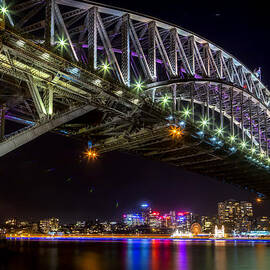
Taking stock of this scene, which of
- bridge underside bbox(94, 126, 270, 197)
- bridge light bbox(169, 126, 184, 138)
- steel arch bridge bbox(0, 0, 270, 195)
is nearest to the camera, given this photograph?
steel arch bridge bbox(0, 0, 270, 195)

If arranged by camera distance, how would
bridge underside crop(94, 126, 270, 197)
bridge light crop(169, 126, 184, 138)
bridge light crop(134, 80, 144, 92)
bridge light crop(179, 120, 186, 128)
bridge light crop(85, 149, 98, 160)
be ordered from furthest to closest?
bridge light crop(85, 149, 98, 160) < bridge underside crop(94, 126, 270, 197) < bridge light crop(179, 120, 186, 128) < bridge light crop(169, 126, 184, 138) < bridge light crop(134, 80, 144, 92)

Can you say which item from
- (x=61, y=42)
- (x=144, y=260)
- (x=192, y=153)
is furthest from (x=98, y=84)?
(x=192, y=153)

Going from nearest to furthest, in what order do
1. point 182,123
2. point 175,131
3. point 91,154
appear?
1. point 175,131
2. point 182,123
3. point 91,154

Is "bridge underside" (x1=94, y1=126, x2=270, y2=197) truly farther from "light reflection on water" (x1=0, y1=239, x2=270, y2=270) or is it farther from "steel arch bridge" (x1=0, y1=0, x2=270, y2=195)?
"light reflection on water" (x1=0, y1=239, x2=270, y2=270)

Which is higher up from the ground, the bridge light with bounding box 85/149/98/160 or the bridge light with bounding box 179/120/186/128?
the bridge light with bounding box 179/120/186/128

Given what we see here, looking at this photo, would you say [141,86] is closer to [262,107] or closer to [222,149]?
[222,149]

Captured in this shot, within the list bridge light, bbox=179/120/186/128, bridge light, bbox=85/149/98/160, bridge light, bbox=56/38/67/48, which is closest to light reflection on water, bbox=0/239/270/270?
bridge light, bbox=85/149/98/160

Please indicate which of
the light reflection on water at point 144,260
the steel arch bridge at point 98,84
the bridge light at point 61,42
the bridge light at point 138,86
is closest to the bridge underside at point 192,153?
the steel arch bridge at point 98,84

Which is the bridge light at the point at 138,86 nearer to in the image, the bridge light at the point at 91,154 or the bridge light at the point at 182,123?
the bridge light at the point at 182,123

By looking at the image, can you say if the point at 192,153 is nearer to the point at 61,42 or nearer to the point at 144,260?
the point at 144,260
